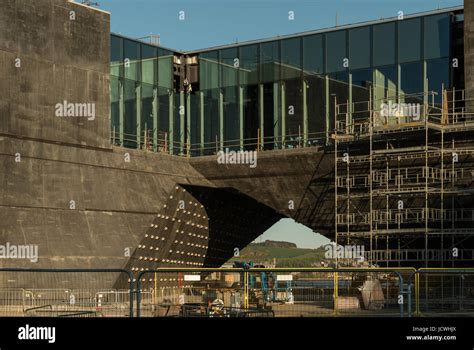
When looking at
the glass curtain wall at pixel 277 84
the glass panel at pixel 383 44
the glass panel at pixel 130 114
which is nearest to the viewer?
the glass curtain wall at pixel 277 84

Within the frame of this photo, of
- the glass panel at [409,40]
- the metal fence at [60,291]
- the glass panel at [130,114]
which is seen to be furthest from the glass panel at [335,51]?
the metal fence at [60,291]

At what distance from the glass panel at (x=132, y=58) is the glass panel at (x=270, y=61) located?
6534 mm

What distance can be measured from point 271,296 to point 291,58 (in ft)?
71.8

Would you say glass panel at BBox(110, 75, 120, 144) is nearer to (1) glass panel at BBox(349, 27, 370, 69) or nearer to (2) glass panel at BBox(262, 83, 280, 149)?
(2) glass panel at BBox(262, 83, 280, 149)

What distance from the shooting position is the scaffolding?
38.5 m

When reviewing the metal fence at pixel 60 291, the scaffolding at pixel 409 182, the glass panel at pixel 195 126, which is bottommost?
the metal fence at pixel 60 291

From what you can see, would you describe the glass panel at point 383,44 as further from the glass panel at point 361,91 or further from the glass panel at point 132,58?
the glass panel at point 132,58

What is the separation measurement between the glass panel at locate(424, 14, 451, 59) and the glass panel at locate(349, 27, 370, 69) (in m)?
2.99

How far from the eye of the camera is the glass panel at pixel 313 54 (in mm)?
45844

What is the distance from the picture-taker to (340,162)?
41375 millimetres

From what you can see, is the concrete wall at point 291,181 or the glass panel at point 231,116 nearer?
the concrete wall at point 291,181

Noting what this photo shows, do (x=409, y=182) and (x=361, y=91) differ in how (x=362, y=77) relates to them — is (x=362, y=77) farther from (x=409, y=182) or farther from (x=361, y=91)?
(x=409, y=182)

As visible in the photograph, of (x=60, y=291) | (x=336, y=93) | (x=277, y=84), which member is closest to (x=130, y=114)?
(x=277, y=84)
